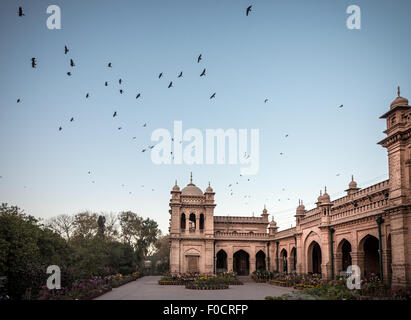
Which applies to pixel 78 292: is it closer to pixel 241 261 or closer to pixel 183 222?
pixel 183 222

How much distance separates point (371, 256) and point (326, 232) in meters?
3.52

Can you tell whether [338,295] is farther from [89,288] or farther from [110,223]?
[110,223]

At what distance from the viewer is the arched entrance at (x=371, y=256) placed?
84.2ft

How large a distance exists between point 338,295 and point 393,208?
589 cm

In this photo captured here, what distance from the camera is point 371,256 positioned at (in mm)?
26047

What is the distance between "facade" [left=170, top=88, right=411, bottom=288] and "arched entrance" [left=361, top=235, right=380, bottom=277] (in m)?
0.06

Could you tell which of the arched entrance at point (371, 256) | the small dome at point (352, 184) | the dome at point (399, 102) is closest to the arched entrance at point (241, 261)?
the small dome at point (352, 184)

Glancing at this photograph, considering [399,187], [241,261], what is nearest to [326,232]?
[399,187]

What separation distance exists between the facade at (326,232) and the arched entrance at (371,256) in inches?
2.4

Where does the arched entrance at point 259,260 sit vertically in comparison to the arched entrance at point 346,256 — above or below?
below

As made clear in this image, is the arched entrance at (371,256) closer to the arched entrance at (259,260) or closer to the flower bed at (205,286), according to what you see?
the flower bed at (205,286)

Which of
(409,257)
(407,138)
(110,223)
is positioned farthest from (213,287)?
(110,223)

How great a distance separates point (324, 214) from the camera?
29.0 metres

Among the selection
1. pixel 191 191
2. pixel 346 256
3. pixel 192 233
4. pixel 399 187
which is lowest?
pixel 346 256
